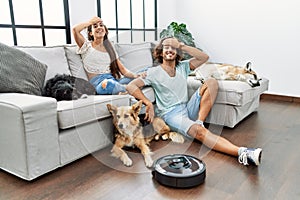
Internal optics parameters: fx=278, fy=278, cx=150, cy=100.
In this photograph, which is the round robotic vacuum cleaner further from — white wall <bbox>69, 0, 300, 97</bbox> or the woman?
white wall <bbox>69, 0, 300, 97</bbox>

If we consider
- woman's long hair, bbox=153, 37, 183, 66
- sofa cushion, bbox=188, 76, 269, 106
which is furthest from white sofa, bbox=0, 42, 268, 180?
sofa cushion, bbox=188, 76, 269, 106

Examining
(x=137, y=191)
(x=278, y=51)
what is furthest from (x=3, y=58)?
(x=278, y=51)

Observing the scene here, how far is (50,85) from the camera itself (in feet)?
6.64

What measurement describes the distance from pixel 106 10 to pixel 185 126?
2061mm

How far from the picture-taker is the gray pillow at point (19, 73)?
1.81m

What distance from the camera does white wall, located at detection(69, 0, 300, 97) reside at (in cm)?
368

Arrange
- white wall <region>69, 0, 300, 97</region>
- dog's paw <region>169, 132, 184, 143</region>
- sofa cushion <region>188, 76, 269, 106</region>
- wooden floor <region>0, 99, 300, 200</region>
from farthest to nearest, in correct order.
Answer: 1. white wall <region>69, 0, 300, 97</region>
2. sofa cushion <region>188, 76, 269, 106</region>
3. dog's paw <region>169, 132, 184, 143</region>
4. wooden floor <region>0, 99, 300, 200</region>

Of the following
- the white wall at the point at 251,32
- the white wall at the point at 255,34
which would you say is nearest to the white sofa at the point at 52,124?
the white wall at the point at 251,32

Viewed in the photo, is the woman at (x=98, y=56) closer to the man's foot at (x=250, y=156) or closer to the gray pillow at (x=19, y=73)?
the gray pillow at (x=19, y=73)

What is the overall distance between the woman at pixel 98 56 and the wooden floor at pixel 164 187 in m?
0.61

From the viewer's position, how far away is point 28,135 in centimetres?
157

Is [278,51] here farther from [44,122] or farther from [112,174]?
[44,122]

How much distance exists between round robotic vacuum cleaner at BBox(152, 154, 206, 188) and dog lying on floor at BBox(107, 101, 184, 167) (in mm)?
196

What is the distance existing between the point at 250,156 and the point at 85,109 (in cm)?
114
